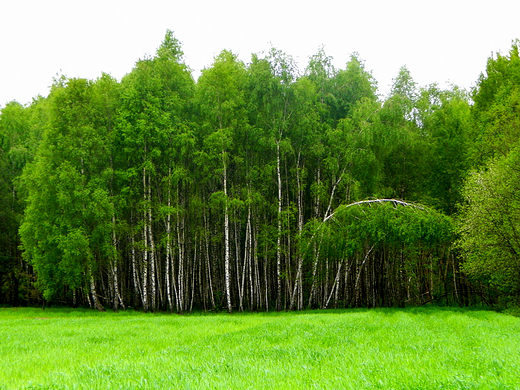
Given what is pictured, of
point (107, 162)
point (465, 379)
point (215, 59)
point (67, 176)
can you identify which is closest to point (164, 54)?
point (215, 59)

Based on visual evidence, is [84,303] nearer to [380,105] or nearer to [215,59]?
[215,59]

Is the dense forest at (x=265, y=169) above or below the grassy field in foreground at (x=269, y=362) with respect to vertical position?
above

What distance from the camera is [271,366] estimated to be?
7.55 metres

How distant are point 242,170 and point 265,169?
2.95 metres

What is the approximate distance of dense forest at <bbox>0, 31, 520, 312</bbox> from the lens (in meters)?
28.1

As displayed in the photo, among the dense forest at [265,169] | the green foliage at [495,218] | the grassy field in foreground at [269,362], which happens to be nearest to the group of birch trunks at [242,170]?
the dense forest at [265,169]

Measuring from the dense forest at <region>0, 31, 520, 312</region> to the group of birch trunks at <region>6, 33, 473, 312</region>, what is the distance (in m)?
0.14

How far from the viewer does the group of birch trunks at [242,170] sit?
29047 mm

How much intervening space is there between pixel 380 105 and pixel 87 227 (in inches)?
950

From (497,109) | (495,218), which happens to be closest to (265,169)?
(495,218)

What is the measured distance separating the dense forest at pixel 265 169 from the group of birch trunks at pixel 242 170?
135mm

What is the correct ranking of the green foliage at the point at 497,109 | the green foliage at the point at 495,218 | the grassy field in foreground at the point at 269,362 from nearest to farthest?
the grassy field in foreground at the point at 269,362, the green foliage at the point at 495,218, the green foliage at the point at 497,109

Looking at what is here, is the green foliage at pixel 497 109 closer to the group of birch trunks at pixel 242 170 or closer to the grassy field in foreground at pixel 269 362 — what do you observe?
the group of birch trunks at pixel 242 170

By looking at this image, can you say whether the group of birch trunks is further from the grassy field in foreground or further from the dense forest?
the grassy field in foreground
